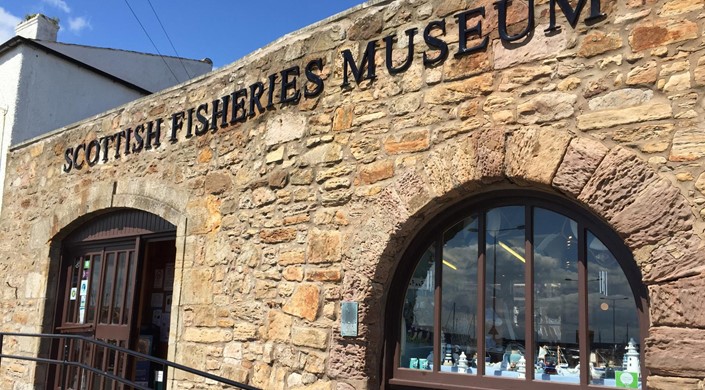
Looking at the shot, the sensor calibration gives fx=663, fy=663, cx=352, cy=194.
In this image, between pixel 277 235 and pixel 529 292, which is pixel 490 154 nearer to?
pixel 529 292

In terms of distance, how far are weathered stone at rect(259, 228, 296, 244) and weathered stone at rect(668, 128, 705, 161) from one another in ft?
8.61

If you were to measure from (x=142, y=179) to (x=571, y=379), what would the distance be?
14.6ft

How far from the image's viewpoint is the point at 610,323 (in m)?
3.56

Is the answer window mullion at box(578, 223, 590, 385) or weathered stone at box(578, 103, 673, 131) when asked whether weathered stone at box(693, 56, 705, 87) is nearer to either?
weathered stone at box(578, 103, 673, 131)

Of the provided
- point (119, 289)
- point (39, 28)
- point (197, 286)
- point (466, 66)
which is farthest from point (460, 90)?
point (39, 28)

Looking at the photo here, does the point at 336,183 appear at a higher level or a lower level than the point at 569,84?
lower

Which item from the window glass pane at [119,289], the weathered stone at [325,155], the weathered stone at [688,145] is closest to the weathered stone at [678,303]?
the weathered stone at [688,145]

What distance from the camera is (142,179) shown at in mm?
6438

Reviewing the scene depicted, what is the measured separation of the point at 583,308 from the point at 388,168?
58.5 inches

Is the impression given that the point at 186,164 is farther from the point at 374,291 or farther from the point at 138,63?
the point at 138,63

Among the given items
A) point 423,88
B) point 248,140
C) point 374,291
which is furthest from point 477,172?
point 248,140

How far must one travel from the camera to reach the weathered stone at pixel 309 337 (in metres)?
4.47

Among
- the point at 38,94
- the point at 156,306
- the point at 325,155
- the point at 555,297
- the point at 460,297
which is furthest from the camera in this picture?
the point at 38,94

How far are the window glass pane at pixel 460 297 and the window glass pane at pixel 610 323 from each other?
74 cm
